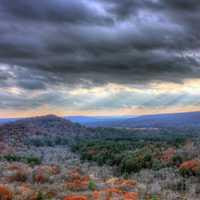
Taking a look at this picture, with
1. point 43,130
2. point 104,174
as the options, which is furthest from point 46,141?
point 104,174

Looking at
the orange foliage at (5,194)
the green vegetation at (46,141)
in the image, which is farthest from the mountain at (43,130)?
the orange foliage at (5,194)

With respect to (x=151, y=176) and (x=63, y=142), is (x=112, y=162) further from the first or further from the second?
(x=63, y=142)

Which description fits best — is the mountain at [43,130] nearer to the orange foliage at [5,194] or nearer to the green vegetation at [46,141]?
the green vegetation at [46,141]

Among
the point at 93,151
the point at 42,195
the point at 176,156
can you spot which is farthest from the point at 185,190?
the point at 93,151

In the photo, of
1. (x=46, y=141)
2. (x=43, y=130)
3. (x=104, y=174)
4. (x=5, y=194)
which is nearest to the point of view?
(x=5, y=194)

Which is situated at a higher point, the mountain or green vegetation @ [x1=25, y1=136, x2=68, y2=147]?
the mountain

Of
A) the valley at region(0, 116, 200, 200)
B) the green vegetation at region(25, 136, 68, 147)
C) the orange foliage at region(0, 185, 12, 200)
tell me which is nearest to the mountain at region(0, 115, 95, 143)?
the valley at region(0, 116, 200, 200)

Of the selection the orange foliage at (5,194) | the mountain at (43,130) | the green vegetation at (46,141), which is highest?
the orange foliage at (5,194)

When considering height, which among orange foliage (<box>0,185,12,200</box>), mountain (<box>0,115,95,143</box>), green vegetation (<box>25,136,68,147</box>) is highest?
orange foliage (<box>0,185,12,200</box>)

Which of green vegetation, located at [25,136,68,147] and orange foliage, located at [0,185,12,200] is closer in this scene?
orange foliage, located at [0,185,12,200]

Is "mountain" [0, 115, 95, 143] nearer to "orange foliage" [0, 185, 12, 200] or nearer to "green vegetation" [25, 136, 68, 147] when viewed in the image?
"green vegetation" [25, 136, 68, 147]

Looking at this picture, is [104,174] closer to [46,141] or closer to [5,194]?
[5,194]

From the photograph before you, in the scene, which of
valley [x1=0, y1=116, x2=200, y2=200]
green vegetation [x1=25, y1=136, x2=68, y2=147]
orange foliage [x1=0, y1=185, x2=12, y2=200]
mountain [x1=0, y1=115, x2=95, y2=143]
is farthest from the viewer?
mountain [x1=0, y1=115, x2=95, y2=143]

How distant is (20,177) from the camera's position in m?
21.7
